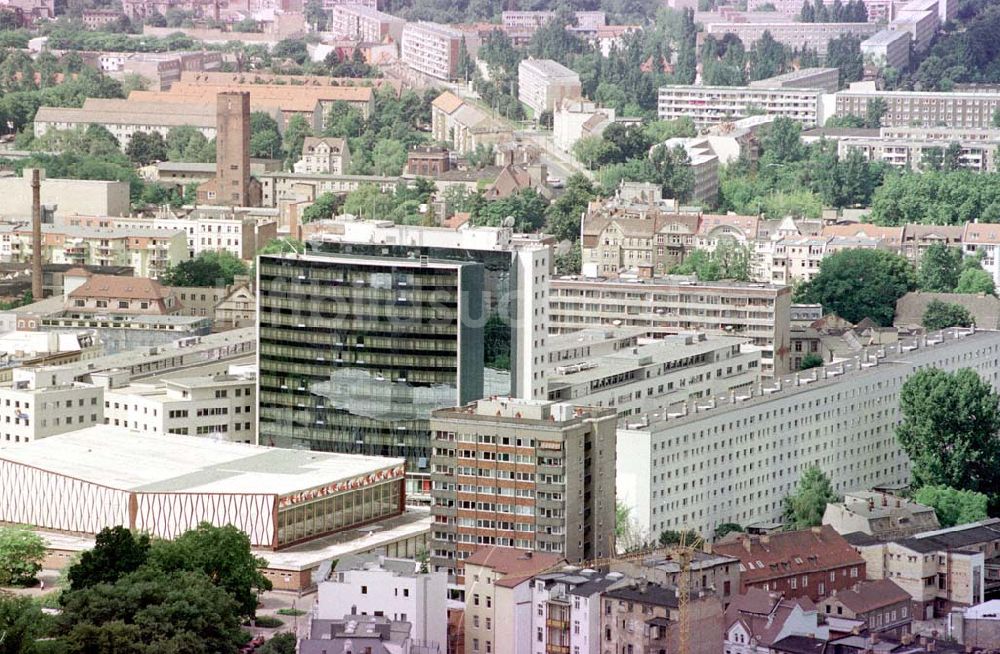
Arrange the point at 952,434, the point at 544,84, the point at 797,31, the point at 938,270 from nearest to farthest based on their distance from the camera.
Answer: the point at 952,434 < the point at 938,270 < the point at 544,84 < the point at 797,31

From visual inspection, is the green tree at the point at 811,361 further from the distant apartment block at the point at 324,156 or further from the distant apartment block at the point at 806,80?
the distant apartment block at the point at 806,80

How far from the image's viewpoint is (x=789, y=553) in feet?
144

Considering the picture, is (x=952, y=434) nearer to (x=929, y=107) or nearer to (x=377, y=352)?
(x=377, y=352)

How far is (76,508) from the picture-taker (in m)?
46.3

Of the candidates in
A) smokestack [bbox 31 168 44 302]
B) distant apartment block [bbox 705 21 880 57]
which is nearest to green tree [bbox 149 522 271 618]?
smokestack [bbox 31 168 44 302]

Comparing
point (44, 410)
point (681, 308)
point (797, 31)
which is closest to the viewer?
point (44, 410)

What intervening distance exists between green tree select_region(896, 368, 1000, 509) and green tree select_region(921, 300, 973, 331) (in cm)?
1487

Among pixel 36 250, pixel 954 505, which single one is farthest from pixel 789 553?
pixel 36 250

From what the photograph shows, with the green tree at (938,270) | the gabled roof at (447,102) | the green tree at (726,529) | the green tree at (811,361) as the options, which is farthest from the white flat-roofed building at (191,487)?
the gabled roof at (447,102)

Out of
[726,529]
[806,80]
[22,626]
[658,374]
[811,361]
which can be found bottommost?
[726,529]

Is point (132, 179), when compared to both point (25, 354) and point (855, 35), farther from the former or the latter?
point (855, 35)

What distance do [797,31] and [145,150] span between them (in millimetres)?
40755

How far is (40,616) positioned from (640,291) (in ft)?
81.2

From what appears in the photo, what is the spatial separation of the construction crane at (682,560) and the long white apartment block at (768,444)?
36.4 inches
